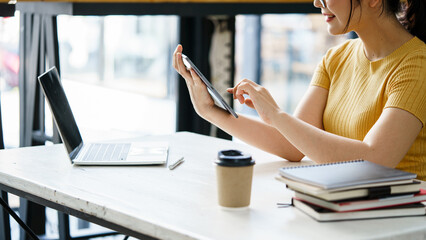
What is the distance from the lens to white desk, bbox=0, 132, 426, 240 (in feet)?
3.53

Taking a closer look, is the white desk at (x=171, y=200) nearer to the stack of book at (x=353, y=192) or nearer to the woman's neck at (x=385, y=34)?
the stack of book at (x=353, y=192)

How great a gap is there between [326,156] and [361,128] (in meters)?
0.25

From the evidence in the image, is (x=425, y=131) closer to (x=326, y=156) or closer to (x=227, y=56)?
(x=326, y=156)

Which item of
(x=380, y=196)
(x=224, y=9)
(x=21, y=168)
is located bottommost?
(x=21, y=168)

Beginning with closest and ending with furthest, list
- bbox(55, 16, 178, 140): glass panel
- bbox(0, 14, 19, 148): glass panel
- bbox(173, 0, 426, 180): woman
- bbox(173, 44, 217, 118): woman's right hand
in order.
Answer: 1. bbox(173, 0, 426, 180): woman
2. bbox(173, 44, 217, 118): woman's right hand
3. bbox(0, 14, 19, 148): glass panel
4. bbox(55, 16, 178, 140): glass panel

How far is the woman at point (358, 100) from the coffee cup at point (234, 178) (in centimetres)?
39

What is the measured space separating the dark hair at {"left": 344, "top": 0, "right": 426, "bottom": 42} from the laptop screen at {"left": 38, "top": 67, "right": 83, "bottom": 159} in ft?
2.76

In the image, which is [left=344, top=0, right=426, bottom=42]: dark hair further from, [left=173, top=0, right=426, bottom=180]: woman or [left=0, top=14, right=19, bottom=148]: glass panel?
[left=0, top=14, right=19, bottom=148]: glass panel

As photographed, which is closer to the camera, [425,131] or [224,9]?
[425,131]

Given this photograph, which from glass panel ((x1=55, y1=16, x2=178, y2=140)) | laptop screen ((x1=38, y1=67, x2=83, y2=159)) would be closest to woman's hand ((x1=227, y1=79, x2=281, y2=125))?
laptop screen ((x1=38, y1=67, x2=83, y2=159))

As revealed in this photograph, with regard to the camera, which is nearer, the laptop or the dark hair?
the laptop

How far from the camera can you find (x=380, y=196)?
1.14 meters

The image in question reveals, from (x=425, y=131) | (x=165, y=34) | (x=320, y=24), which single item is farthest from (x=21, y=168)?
(x=320, y=24)

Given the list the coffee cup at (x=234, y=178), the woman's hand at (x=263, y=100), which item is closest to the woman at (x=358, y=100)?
the woman's hand at (x=263, y=100)
